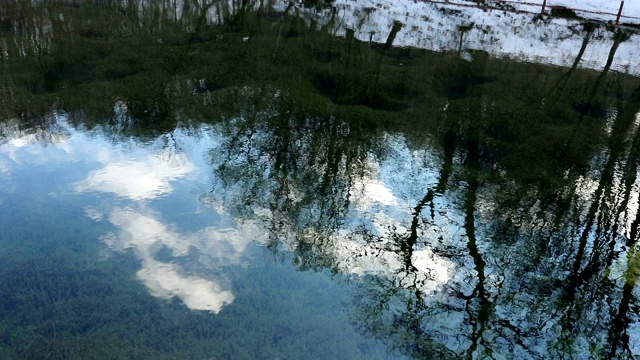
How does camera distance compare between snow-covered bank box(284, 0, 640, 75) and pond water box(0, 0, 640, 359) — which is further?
snow-covered bank box(284, 0, 640, 75)

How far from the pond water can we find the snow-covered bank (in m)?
2.28

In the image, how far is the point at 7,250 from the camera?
698 cm

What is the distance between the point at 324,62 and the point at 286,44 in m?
Result: 2.02

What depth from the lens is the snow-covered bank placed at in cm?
1683

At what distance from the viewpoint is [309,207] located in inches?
329

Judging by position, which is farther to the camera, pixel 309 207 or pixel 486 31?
pixel 486 31

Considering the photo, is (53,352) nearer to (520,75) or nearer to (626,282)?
(626,282)

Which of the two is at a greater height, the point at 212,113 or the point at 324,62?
the point at 324,62

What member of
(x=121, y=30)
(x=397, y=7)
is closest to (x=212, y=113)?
(x=121, y=30)

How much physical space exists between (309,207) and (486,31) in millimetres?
13709

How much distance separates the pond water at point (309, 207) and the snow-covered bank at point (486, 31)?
2.28m

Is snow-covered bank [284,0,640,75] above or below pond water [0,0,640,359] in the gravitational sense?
above

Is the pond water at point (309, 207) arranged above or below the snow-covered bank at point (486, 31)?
below

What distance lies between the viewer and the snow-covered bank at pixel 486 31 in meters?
16.8
